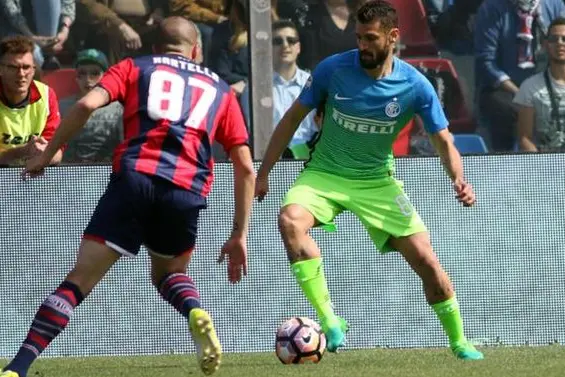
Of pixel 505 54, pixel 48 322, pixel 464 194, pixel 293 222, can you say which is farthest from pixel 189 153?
pixel 505 54

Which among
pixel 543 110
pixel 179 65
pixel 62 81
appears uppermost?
pixel 179 65

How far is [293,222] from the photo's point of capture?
8.88 meters

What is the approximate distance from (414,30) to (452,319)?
10.3 ft

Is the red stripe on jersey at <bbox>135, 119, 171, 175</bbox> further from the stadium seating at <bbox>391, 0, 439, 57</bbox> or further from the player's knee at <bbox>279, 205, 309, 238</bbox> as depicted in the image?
the stadium seating at <bbox>391, 0, 439, 57</bbox>

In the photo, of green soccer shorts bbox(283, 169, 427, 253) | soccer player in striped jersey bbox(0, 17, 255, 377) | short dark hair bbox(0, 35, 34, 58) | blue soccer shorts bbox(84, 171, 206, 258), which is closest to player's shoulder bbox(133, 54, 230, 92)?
soccer player in striped jersey bbox(0, 17, 255, 377)

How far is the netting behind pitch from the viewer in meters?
10.9

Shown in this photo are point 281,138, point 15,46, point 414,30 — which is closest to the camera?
point 281,138

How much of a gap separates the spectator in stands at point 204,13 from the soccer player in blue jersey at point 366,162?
2293mm

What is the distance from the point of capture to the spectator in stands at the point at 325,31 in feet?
37.2

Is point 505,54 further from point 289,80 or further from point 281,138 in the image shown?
point 281,138

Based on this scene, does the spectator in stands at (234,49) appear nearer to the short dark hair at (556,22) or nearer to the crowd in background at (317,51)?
the crowd in background at (317,51)

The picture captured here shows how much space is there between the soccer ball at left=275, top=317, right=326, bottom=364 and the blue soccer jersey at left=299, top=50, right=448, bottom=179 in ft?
3.42

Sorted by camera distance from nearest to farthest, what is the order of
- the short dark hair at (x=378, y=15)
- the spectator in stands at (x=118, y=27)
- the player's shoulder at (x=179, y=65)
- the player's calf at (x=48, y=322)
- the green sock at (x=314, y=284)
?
the player's calf at (x=48, y=322) < the player's shoulder at (x=179, y=65) < the short dark hair at (x=378, y=15) < the green sock at (x=314, y=284) < the spectator in stands at (x=118, y=27)

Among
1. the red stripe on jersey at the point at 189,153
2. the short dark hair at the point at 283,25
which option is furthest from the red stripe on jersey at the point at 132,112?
the short dark hair at the point at 283,25
